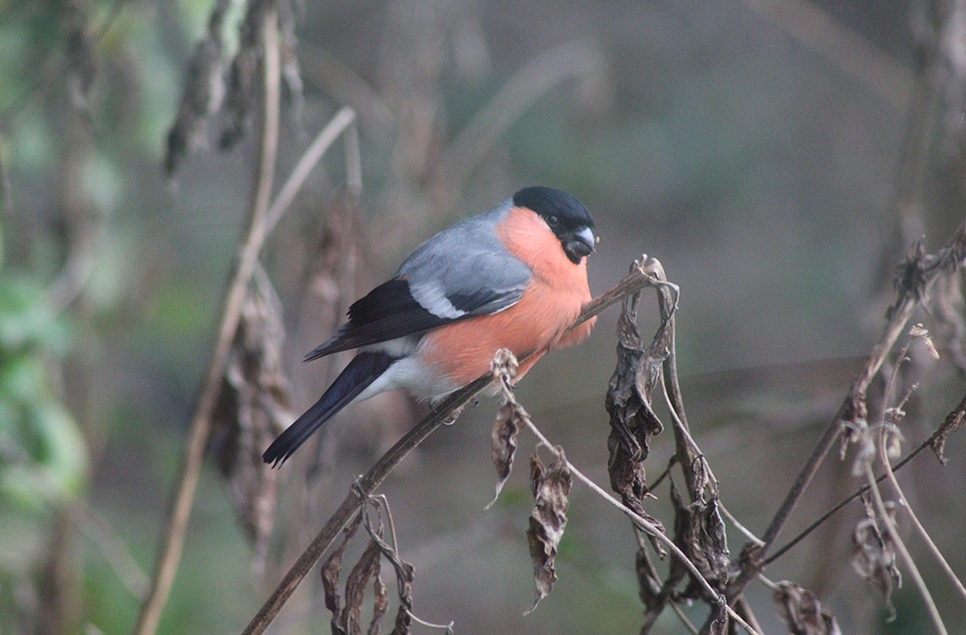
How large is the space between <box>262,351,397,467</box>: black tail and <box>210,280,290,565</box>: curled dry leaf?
10cm

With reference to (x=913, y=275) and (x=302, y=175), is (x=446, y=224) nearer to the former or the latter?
(x=302, y=175)

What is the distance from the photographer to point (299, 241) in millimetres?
3303

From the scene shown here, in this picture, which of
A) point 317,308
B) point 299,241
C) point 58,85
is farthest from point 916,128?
point 58,85

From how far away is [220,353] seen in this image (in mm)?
2033

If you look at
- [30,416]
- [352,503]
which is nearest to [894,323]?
[352,503]

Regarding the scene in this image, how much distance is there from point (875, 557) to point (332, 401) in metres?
1.13

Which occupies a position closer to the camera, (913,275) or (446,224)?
(913,275)

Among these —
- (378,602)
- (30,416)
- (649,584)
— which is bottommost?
(30,416)

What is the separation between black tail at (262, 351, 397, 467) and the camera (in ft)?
5.81

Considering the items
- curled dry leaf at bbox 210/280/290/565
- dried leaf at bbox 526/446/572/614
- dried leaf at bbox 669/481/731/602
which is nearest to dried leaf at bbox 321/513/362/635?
dried leaf at bbox 526/446/572/614

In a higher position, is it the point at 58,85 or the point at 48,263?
the point at 58,85

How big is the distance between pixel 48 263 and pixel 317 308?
1.08 meters

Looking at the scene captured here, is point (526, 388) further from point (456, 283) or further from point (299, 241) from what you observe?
point (456, 283)

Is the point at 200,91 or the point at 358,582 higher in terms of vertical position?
the point at 200,91
